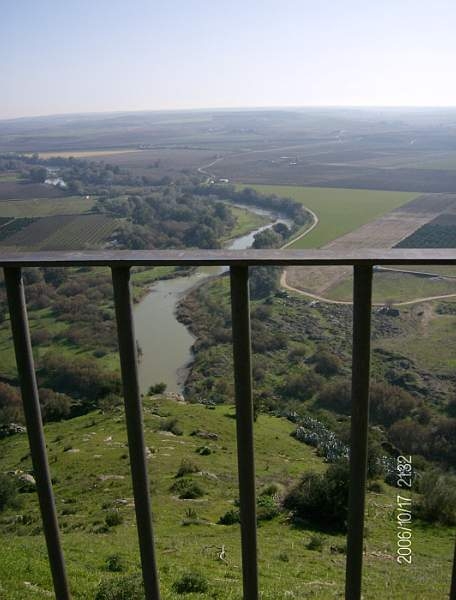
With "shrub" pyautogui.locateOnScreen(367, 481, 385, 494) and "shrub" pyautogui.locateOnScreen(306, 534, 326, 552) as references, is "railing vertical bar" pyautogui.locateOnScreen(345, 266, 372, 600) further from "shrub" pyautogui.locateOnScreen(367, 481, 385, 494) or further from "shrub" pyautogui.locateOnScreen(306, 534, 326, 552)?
"shrub" pyautogui.locateOnScreen(367, 481, 385, 494)

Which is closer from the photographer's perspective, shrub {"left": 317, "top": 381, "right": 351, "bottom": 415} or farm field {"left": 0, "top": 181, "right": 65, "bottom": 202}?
shrub {"left": 317, "top": 381, "right": 351, "bottom": 415}

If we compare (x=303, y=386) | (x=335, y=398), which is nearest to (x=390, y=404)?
(x=335, y=398)

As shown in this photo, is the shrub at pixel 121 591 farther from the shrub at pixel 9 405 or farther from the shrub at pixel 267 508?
the shrub at pixel 9 405

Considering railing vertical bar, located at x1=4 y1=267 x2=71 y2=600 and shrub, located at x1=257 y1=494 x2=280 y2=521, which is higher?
railing vertical bar, located at x1=4 y1=267 x2=71 y2=600

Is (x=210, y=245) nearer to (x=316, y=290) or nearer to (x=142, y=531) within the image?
(x=316, y=290)

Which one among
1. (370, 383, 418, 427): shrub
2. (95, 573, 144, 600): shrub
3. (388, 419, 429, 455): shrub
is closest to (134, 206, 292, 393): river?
(370, 383, 418, 427): shrub

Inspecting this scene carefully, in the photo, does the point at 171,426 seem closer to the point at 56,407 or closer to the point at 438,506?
the point at 56,407
